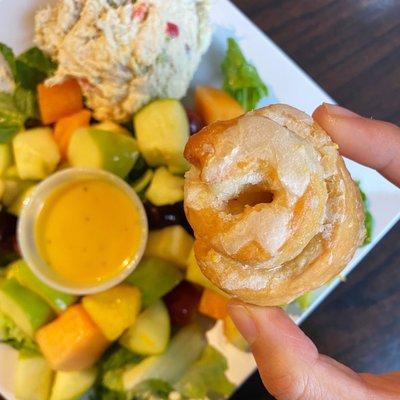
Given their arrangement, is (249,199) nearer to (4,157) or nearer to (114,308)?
(114,308)

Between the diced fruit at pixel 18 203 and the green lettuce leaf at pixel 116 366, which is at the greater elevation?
the diced fruit at pixel 18 203

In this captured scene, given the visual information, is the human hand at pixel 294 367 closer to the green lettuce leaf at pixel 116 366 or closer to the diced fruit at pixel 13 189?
the green lettuce leaf at pixel 116 366

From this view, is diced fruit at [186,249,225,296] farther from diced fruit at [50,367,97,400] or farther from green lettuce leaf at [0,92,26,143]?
green lettuce leaf at [0,92,26,143]

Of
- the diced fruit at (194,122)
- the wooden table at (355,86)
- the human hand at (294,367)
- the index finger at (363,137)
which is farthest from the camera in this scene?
the wooden table at (355,86)

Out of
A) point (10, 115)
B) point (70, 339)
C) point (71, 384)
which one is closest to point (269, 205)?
point (70, 339)

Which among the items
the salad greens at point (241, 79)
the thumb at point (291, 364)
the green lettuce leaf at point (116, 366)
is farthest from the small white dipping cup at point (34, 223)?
the thumb at point (291, 364)

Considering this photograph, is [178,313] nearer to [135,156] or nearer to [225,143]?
[135,156]

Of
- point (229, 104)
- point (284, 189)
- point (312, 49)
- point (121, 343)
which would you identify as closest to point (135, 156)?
point (229, 104)
